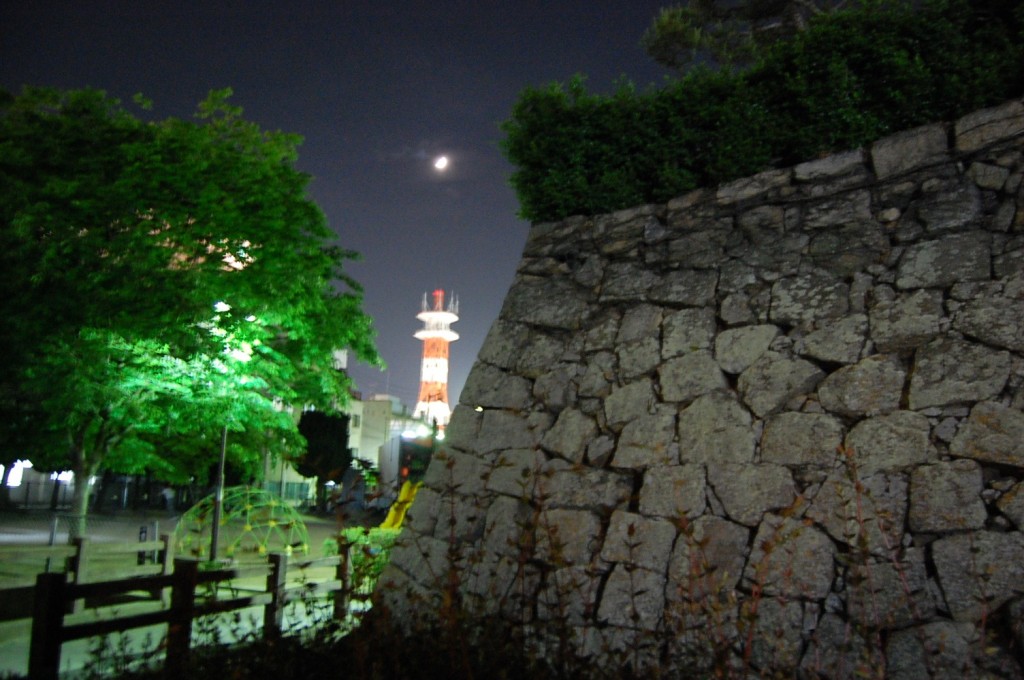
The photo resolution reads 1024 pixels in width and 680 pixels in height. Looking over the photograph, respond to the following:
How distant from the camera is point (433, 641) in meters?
4.34

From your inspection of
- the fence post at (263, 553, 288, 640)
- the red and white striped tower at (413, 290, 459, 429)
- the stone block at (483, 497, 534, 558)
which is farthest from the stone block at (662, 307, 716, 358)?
the red and white striped tower at (413, 290, 459, 429)

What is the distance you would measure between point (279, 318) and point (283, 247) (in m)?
1.30

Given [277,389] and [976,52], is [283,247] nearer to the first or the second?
[277,389]

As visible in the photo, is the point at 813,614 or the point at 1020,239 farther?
the point at 1020,239

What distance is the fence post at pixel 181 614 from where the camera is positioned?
4.86 meters

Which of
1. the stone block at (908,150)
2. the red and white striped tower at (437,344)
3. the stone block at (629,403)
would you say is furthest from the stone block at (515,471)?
the red and white striped tower at (437,344)

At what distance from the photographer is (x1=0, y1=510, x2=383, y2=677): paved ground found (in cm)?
670

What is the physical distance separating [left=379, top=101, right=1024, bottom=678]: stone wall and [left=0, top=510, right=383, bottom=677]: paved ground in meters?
1.33

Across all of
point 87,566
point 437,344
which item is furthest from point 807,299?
point 437,344

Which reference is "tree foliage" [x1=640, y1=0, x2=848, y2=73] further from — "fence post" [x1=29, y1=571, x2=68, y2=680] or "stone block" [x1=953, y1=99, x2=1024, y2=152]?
"fence post" [x1=29, y1=571, x2=68, y2=680]

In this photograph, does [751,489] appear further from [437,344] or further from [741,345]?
[437,344]

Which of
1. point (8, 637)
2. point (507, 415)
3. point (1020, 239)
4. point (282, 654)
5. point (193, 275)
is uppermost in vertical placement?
point (193, 275)

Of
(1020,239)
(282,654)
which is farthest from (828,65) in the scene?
(282,654)

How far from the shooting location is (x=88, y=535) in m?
18.5
